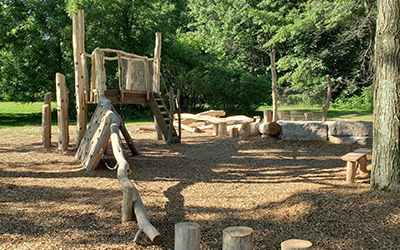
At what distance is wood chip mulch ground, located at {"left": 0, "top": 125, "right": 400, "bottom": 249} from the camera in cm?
398

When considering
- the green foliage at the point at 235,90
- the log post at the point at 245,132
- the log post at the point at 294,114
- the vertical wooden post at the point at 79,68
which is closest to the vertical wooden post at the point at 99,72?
the vertical wooden post at the point at 79,68

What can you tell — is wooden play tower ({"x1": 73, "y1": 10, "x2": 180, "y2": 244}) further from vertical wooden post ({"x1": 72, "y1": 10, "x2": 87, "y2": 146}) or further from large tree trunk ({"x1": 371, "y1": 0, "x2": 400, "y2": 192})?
large tree trunk ({"x1": 371, "y1": 0, "x2": 400, "y2": 192})

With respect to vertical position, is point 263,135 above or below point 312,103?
below

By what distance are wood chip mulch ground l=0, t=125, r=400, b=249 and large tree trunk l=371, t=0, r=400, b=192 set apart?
0.31m

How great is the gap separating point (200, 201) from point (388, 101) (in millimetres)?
2907

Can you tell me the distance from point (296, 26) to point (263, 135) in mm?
9300

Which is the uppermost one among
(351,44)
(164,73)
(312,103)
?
(351,44)

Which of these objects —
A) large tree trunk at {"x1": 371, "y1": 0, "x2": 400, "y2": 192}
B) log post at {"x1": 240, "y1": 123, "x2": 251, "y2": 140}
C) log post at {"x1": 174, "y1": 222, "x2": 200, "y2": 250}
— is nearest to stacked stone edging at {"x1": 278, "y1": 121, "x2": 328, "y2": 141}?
log post at {"x1": 240, "y1": 123, "x2": 251, "y2": 140}

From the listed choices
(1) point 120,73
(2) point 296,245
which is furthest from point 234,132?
(2) point 296,245

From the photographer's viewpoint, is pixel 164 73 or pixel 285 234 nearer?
pixel 285 234

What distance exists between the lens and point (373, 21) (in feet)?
59.2

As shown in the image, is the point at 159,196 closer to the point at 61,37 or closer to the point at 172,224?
the point at 172,224

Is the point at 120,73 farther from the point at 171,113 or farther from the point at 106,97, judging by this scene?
the point at 171,113

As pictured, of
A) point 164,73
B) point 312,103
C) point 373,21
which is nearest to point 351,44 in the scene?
point 373,21
